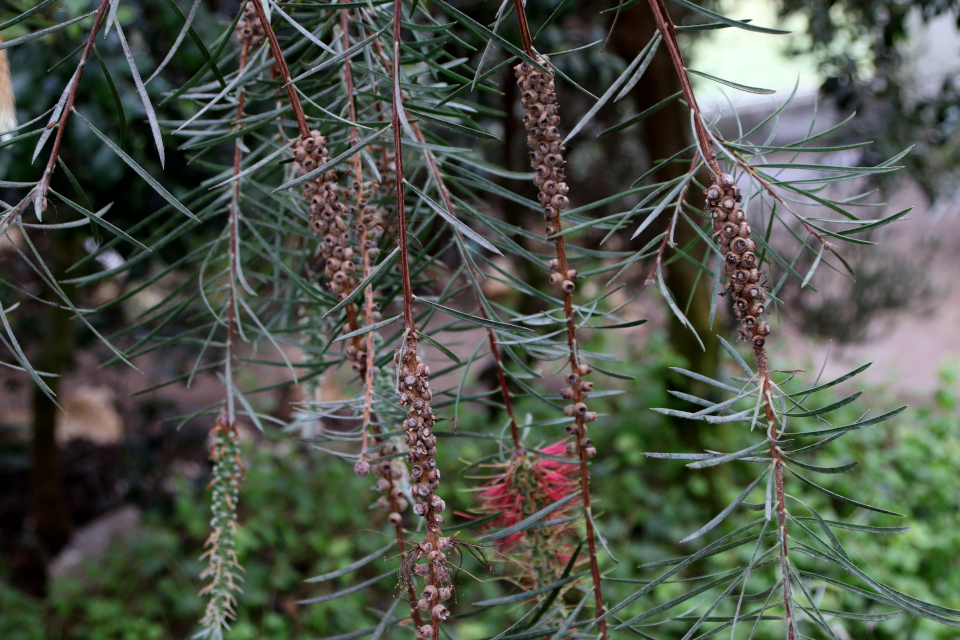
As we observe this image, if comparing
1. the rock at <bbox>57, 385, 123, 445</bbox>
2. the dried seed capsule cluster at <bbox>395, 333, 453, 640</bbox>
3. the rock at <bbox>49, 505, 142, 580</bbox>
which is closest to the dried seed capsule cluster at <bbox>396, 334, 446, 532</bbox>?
the dried seed capsule cluster at <bbox>395, 333, 453, 640</bbox>

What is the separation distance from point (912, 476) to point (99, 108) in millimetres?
1635

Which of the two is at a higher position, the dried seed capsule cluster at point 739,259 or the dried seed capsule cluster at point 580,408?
the dried seed capsule cluster at point 739,259

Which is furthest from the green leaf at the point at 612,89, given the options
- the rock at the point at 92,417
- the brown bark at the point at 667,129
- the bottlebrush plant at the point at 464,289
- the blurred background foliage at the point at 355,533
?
the rock at the point at 92,417

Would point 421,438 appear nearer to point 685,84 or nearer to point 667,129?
point 685,84

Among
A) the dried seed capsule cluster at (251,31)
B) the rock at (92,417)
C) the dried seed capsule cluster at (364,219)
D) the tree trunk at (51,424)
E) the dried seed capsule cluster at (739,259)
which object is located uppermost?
the rock at (92,417)

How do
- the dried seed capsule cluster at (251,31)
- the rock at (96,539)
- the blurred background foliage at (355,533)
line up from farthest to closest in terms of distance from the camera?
1. the rock at (96,539)
2. the blurred background foliage at (355,533)
3. the dried seed capsule cluster at (251,31)

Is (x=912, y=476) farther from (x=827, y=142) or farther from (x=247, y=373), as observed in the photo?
(x=247, y=373)

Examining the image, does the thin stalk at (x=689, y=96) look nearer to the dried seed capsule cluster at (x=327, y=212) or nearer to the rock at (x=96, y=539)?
the dried seed capsule cluster at (x=327, y=212)

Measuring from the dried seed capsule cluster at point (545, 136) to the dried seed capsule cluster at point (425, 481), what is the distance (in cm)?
7

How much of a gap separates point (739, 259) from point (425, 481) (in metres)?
0.10

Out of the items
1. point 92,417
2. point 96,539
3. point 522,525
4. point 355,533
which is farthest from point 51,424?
point 522,525

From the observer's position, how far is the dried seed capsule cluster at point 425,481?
169 millimetres

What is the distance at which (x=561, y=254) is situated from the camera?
0.72 feet

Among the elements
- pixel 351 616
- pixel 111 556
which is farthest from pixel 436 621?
pixel 111 556
